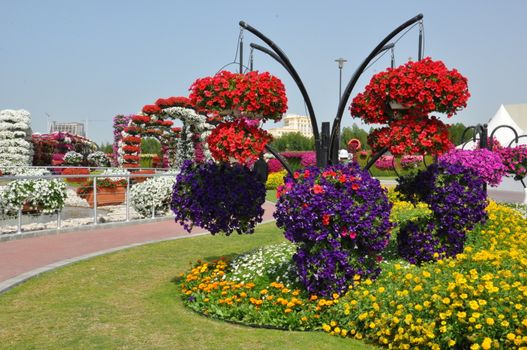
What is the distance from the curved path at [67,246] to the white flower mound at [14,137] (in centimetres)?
1836

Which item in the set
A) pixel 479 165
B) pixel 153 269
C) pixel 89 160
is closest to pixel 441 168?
pixel 153 269

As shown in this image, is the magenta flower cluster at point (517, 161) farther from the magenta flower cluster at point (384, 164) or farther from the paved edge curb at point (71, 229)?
the magenta flower cluster at point (384, 164)

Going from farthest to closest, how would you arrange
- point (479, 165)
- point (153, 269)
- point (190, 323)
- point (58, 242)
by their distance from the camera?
point (479, 165), point (58, 242), point (153, 269), point (190, 323)

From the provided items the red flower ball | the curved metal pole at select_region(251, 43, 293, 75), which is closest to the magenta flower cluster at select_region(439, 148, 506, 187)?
the curved metal pole at select_region(251, 43, 293, 75)

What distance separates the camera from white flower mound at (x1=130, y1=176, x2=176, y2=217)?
45.5ft

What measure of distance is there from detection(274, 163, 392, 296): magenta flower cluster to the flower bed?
0.69 feet

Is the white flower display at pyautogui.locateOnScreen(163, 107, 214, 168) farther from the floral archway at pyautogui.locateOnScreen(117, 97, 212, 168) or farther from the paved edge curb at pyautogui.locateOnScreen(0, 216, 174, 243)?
the paved edge curb at pyautogui.locateOnScreen(0, 216, 174, 243)

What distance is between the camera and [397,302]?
5.16m

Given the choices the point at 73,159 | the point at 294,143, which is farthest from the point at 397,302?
the point at 294,143

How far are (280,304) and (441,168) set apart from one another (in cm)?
300

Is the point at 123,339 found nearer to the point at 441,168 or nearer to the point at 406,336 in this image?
the point at 406,336

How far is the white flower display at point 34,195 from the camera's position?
37.6ft

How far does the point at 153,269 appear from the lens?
27.1ft

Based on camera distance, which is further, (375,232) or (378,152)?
(378,152)
